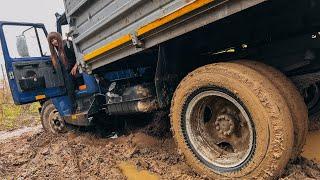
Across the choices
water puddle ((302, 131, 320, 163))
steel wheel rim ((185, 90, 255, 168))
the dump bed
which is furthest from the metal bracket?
water puddle ((302, 131, 320, 163))

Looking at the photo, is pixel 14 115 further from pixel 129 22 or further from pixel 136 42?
pixel 136 42

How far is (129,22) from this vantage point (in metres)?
3.43

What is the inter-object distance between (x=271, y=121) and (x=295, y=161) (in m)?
0.57

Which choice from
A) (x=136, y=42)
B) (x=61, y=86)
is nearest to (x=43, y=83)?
(x=61, y=86)

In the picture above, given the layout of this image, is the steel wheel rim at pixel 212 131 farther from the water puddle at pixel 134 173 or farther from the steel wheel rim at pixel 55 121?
the steel wheel rim at pixel 55 121

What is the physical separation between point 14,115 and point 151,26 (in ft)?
37.1

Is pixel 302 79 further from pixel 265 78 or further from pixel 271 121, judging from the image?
pixel 271 121

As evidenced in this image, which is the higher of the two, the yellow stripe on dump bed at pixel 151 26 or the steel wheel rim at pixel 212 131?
the yellow stripe on dump bed at pixel 151 26

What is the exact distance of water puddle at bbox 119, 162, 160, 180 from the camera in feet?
11.2

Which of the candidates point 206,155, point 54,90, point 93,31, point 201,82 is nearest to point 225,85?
point 201,82

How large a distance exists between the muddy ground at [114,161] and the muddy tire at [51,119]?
35.5 inches

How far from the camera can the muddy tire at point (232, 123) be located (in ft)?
8.28

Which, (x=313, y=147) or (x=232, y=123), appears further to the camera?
(x=313, y=147)

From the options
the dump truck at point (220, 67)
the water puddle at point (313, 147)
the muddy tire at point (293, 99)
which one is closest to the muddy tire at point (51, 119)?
the dump truck at point (220, 67)
